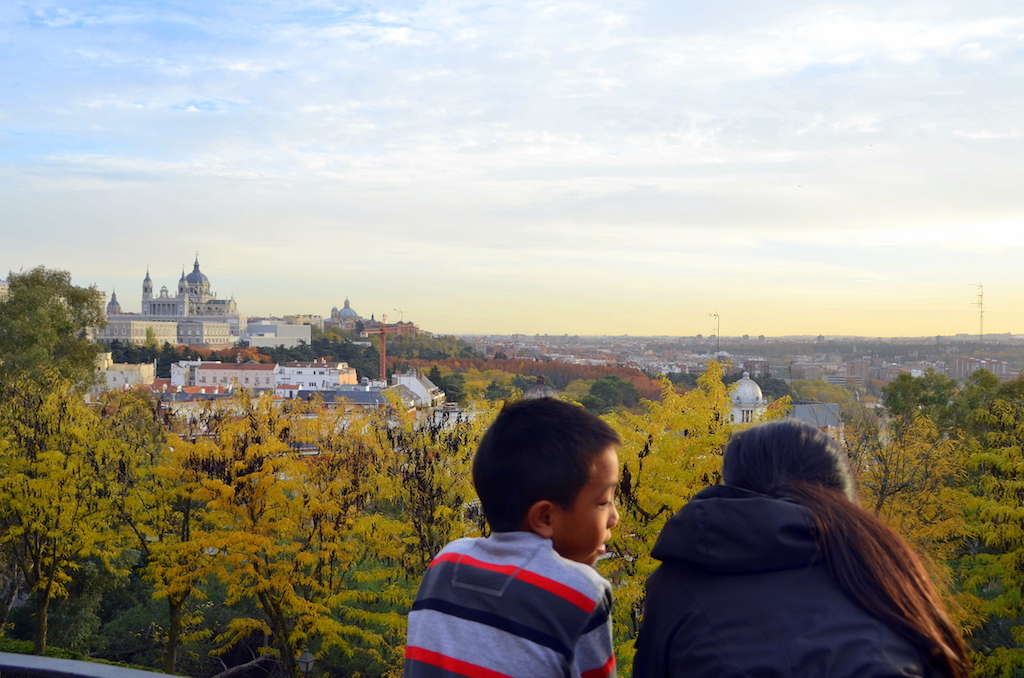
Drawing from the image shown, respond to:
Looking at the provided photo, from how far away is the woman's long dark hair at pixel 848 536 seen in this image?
143cm

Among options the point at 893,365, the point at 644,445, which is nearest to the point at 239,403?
the point at 644,445

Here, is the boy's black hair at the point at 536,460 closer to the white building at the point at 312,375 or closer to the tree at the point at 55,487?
the tree at the point at 55,487

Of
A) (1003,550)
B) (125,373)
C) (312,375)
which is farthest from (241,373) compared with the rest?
(1003,550)

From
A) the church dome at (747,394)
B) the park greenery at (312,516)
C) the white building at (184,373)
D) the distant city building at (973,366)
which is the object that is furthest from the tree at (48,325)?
the white building at (184,373)

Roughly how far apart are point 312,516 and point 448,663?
859cm

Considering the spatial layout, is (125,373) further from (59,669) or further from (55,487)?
Answer: (59,669)

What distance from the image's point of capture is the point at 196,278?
159 m

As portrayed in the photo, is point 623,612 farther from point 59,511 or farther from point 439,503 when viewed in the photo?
point 59,511

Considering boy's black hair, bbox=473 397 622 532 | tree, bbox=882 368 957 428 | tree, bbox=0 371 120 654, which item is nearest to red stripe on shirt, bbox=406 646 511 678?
boy's black hair, bbox=473 397 622 532

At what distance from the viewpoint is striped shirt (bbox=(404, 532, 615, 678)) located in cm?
147

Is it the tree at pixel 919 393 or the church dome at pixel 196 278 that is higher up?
the church dome at pixel 196 278

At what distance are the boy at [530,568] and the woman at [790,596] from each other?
0.47ft

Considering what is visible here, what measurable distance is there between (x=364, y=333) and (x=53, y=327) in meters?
137

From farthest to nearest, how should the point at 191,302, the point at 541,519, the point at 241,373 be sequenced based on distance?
the point at 191,302 → the point at 241,373 → the point at 541,519
